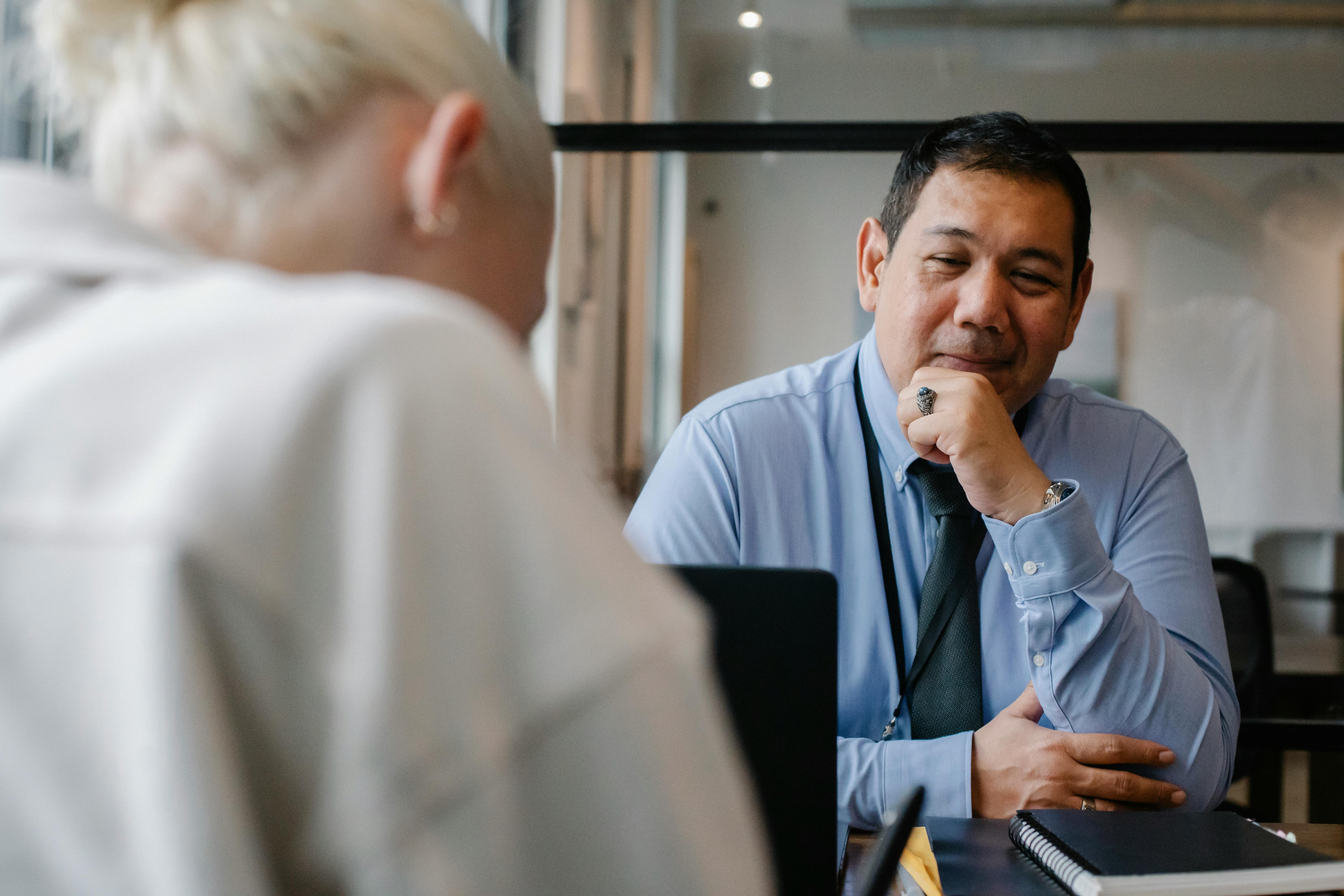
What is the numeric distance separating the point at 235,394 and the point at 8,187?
0.75ft

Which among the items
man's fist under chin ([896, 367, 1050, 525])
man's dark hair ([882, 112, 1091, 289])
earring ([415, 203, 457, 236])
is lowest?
man's fist under chin ([896, 367, 1050, 525])

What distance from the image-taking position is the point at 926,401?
1469 millimetres

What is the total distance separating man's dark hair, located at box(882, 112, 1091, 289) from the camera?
154 centimetres

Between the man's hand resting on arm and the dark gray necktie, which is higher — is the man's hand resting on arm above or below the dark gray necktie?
below

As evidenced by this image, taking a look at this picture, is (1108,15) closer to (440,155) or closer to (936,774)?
(936,774)

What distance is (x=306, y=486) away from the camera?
326 mm

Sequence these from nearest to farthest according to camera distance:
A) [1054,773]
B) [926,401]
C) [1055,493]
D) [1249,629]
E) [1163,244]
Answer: [1054,773] → [1055,493] → [926,401] → [1249,629] → [1163,244]

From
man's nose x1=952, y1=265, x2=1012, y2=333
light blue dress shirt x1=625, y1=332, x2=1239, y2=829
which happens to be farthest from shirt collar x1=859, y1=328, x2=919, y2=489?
man's nose x1=952, y1=265, x2=1012, y2=333

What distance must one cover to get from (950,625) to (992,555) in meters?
0.16

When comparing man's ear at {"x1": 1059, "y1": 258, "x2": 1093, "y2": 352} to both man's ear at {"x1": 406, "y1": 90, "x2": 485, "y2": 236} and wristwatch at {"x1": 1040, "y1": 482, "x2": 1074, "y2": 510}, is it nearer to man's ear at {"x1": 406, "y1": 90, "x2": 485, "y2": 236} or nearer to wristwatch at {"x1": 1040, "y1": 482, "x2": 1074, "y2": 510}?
wristwatch at {"x1": 1040, "y1": 482, "x2": 1074, "y2": 510}

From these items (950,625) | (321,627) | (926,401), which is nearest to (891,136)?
(926,401)

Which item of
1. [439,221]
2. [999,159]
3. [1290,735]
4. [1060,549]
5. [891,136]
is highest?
[891,136]

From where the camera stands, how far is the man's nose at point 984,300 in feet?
4.94

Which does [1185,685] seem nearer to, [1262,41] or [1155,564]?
[1155,564]
